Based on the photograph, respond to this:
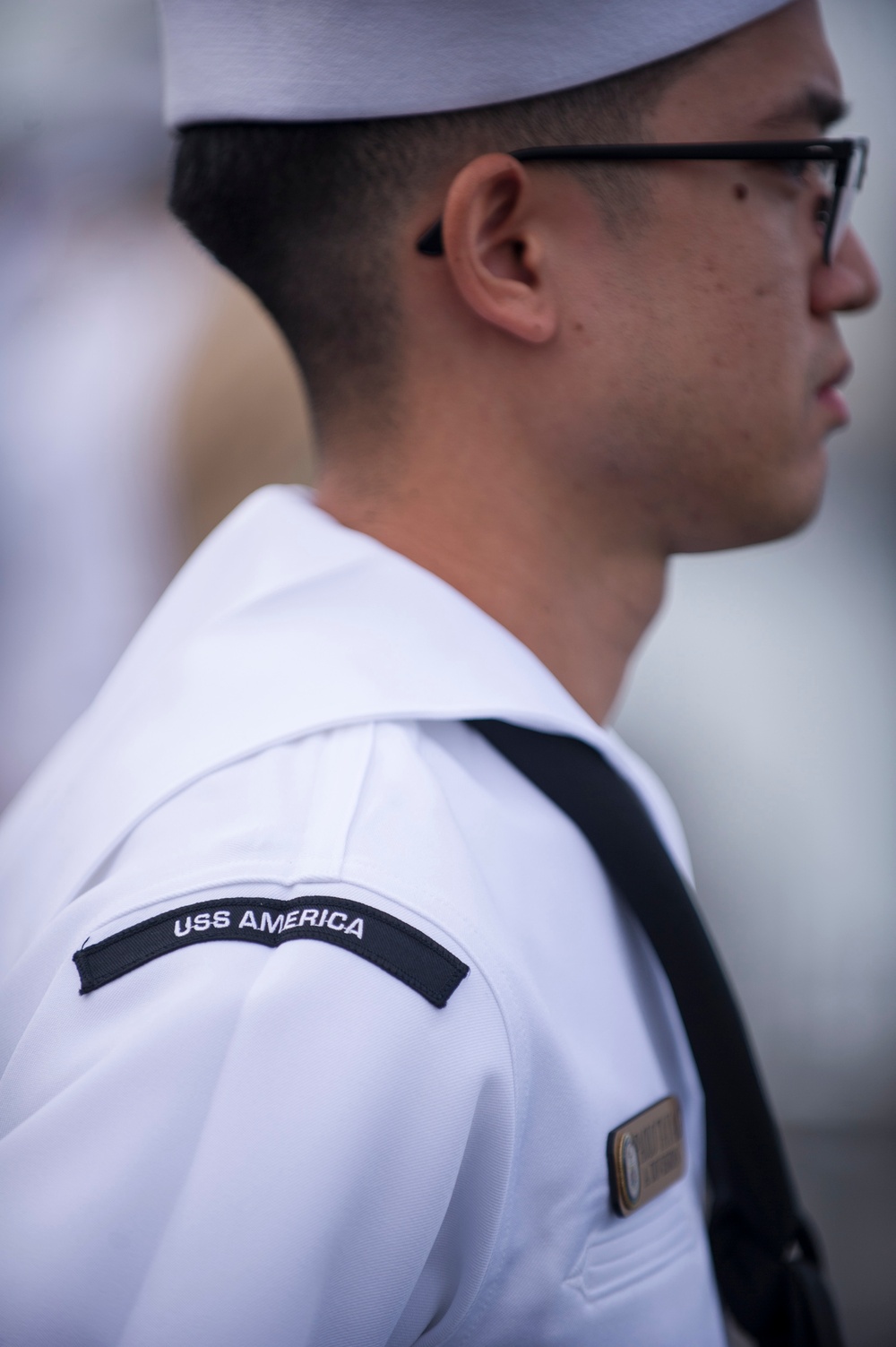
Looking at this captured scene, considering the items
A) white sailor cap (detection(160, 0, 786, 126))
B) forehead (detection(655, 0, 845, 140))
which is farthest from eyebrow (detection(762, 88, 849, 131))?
white sailor cap (detection(160, 0, 786, 126))

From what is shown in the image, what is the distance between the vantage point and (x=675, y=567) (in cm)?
481

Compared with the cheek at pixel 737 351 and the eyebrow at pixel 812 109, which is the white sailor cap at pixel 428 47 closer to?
the eyebrow at pixel 812 109

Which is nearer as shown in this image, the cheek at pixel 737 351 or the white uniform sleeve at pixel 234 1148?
the white uniform sleeve at pixel 234 1148

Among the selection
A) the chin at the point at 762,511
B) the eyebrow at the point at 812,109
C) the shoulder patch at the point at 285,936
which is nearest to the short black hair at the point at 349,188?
the eyebrow at the point at 812,109

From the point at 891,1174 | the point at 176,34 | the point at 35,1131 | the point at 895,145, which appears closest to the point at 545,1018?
the point at 35,1131

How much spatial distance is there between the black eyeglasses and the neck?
9.2 inches

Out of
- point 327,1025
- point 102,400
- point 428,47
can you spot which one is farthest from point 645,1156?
point 102,400

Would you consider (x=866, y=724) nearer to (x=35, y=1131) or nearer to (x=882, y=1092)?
(x=882, y=1092)

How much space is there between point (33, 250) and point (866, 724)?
11.6 ft

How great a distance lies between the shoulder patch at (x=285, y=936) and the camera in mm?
807

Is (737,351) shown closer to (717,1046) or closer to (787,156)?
(787,156)

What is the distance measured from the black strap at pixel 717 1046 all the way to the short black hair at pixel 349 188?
49cm

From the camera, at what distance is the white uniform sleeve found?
28.5 inches

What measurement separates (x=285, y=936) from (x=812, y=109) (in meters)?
1.11
